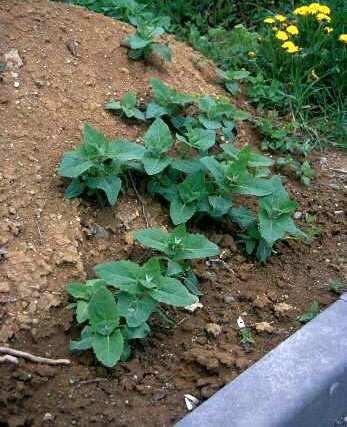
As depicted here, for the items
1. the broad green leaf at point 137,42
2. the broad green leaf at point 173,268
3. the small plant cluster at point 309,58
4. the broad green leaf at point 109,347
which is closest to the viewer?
the broad green leaf at point 109,347

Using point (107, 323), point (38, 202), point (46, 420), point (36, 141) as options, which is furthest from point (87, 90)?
point (46, 420)

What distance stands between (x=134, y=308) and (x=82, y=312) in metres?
0.19

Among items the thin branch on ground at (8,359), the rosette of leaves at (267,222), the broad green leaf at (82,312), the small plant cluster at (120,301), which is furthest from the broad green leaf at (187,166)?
the thin branch on ground at (8,359)

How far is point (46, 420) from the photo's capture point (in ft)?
9.41

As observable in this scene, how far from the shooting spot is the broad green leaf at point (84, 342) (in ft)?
9.90

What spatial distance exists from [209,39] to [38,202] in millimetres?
2314

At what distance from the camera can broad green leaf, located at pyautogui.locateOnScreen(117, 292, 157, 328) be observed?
3053 millimetres

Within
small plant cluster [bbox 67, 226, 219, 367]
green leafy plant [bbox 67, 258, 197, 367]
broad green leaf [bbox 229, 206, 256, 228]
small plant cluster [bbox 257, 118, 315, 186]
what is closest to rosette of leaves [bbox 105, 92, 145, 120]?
broad green leaf [bbox 229, 206, 256, 228]

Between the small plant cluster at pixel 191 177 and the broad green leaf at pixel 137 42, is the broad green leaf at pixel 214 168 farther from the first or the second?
the broad green leaf at pixel 137 42

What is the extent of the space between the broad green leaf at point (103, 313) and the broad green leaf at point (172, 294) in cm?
17

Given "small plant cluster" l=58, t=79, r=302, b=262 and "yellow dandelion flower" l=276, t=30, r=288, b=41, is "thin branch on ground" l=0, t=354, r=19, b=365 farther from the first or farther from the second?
"yellow dandelion flower" l=276, t=30, r=288, b=41

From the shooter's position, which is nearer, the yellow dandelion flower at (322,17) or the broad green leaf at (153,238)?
the broad green leaf at (153,238)

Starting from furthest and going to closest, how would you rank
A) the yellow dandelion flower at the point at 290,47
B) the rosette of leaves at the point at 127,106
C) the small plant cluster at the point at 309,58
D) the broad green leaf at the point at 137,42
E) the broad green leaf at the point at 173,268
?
1. the small plant cluster at the point at 309,58
2. the yellow dandelion flower at the point at 290,47
3. the broad green leaf at the point at 137,42
4. the rosette of leaves at the point at 127,106
5. the broad green leaf at the point at 173,268

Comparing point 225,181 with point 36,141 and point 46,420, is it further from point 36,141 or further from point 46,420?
point 46,420
